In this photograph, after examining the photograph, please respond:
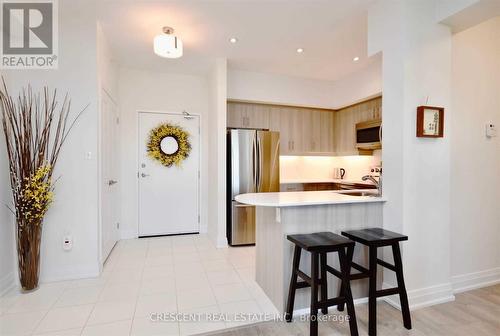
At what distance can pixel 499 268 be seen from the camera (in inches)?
106

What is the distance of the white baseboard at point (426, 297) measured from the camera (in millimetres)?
2191

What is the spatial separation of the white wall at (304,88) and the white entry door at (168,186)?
3.18 feet

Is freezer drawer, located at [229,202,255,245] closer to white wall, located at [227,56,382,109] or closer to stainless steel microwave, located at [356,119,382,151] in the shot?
white wall, located at [227,56,382,109]

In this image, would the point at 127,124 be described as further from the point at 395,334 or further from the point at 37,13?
the point at 395,334

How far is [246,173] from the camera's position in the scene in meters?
3.81

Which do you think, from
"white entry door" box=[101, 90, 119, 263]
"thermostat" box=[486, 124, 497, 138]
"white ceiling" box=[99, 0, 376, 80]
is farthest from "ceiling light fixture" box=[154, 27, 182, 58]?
"thermostat" box=[486, 124, 497, 138]

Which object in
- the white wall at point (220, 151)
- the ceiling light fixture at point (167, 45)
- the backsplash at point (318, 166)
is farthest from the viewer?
the backsplash at point (318, 166)

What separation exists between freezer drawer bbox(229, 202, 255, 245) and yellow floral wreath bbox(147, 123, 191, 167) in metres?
1.29

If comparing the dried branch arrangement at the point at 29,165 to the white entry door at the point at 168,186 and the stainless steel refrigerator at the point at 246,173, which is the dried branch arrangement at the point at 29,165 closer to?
the white entry door at the point at 168,186

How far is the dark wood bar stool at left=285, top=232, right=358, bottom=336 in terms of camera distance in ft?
5.69

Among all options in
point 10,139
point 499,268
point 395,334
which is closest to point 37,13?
point 10,139

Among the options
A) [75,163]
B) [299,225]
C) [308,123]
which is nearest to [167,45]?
[75,163]

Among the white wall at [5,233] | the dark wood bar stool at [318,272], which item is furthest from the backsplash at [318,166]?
the white wall at [5,233]

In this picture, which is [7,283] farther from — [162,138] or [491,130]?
[491,130]
